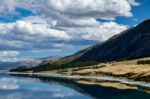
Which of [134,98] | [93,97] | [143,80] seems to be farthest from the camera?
[143,80]

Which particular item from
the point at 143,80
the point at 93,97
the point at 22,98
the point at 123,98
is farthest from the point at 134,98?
the point at 143,80

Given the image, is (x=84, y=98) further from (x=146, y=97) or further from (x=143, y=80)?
(x=143, y=80)

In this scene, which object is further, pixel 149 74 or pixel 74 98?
pixel 149 74

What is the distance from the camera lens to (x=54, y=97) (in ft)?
377

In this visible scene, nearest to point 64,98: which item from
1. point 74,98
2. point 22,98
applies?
point 74,98

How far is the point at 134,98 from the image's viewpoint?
106 meters

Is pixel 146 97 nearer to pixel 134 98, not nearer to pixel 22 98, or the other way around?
pixel 134 98

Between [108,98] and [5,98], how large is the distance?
29.2 metres

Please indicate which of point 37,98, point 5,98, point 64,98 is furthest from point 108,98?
point 5,98

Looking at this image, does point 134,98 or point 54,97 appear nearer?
point 134,98

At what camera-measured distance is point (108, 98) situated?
10881 cm

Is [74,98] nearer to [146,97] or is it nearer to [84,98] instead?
[84,98]

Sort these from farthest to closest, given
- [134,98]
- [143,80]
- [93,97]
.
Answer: [143,80], [93,97], [134,98]

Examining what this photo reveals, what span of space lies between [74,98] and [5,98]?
19773 millimetres
